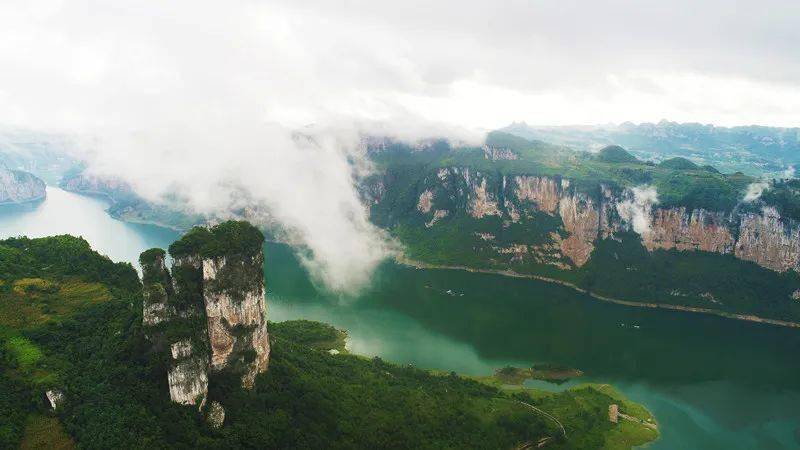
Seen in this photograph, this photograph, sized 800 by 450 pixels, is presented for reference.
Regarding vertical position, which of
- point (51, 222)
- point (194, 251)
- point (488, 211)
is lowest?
point (51, 222)

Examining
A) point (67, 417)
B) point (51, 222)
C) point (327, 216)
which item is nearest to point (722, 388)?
point (67, 417)

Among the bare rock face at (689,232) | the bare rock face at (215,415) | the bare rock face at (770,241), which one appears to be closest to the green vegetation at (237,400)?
the bare rock face at (215,415)

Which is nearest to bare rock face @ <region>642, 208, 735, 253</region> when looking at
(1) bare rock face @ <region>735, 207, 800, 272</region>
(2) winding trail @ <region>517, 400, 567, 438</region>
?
(1) bare rock face @ <region>735, 207, 800, 272</region>

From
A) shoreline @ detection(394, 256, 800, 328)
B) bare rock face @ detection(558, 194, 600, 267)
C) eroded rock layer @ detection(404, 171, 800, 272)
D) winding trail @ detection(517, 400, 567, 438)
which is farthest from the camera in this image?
bare rock face @ detection(558, 194, 600, 267)

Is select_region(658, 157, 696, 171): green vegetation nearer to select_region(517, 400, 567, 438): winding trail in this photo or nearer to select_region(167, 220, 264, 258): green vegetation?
select_region(517, 400, 567, 438): winding trail

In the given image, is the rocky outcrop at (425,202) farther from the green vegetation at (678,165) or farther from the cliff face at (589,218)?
the green vegetation at (678,165)

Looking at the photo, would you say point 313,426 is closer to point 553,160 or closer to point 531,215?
point 531,215

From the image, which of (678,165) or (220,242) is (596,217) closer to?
(678,165)

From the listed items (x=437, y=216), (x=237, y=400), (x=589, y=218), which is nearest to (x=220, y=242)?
(x=237, y=400)
